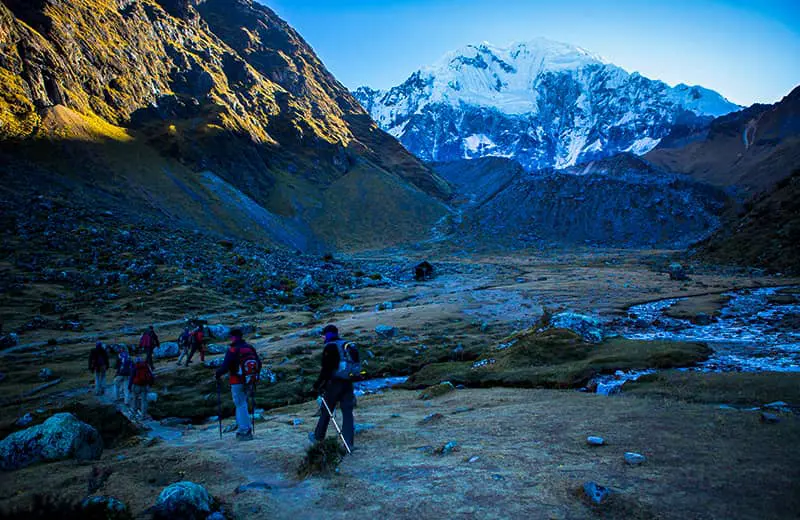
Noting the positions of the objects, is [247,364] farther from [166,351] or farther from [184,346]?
[166,351]

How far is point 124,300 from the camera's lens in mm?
34781

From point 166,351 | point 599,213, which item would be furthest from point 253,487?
point 599,213

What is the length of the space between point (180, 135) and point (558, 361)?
105 metres

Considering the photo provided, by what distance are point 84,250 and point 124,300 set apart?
11830 millimetres

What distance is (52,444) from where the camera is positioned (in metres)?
9.44

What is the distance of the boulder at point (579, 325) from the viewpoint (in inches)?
805

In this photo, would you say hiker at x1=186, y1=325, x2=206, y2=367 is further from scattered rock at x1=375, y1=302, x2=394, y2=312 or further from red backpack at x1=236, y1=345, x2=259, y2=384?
scattered rock at x1=375, y1=302, x2=394, y2=312

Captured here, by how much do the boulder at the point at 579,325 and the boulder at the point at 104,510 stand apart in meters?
19.1

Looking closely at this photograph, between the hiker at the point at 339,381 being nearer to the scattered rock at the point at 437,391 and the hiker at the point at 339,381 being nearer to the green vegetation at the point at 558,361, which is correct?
the scattered rock at the point at 437,391

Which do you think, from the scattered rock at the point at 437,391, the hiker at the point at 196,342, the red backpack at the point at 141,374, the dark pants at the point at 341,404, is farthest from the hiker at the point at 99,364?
the dark pants at the point at 341,404

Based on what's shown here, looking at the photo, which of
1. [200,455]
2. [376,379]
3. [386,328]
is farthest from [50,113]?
[200,455]

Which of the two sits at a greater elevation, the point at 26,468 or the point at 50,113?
the point at 50,113

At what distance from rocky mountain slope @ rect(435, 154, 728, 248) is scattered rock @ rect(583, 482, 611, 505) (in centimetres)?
11064

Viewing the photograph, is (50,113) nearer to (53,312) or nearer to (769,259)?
(53,312)
